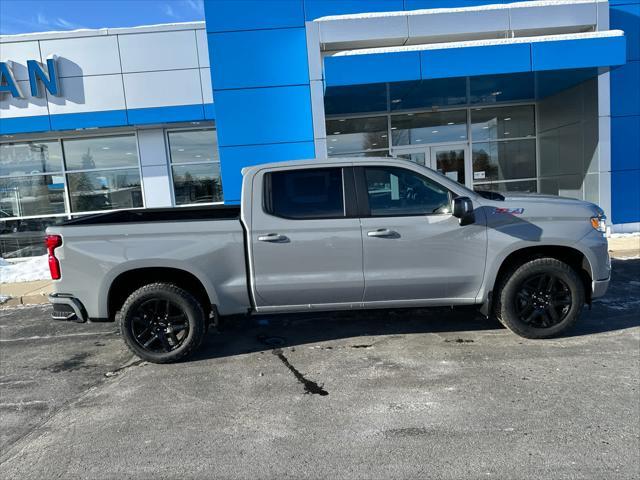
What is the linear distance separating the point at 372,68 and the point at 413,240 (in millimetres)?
5699

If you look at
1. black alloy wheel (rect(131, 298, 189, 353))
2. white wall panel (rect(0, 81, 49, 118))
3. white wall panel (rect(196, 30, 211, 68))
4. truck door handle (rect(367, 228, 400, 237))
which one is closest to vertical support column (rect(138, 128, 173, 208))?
white wall panel (rect(196, 30, 211, 68))

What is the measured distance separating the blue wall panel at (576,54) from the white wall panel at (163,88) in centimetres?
794

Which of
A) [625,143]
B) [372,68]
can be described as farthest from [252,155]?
[625,143]

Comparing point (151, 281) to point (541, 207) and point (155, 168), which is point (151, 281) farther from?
point (155, 168)

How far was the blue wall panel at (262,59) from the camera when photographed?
1027 cm

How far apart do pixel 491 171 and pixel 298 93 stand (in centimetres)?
648

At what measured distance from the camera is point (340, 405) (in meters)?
3.70

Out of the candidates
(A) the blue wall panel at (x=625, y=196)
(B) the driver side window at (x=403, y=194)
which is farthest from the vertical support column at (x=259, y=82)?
(A) the blue wall panel at (x=625, y=196)

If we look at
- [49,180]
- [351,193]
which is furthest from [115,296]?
[49,180]

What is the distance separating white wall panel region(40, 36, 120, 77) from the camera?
1180cm

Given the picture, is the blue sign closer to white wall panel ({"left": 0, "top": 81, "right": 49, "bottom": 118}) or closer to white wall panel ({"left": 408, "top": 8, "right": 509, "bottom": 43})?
white wall panel ({"left": 0, "top": 81, "right": 49, "bottom": 118})

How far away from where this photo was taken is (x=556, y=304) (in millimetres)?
4824

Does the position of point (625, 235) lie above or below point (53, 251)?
below

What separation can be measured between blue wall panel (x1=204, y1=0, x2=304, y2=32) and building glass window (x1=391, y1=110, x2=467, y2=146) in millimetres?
4250
